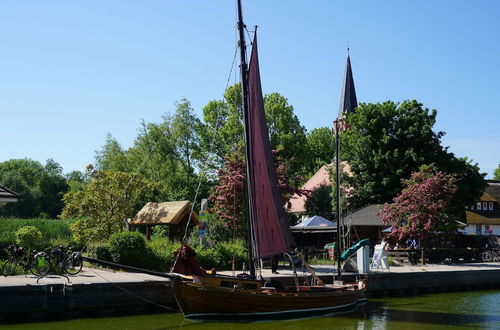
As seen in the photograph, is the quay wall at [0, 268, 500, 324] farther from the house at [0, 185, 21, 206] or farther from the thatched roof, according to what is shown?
the thatched roof

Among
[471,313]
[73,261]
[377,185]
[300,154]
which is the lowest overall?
[471,313]

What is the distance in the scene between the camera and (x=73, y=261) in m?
22.0

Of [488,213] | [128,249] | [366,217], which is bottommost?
[128,249]

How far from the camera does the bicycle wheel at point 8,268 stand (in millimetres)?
21127

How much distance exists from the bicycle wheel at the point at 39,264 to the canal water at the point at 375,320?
303 centimetres

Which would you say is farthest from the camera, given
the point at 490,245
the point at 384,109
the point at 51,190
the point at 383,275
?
the point at 51,190

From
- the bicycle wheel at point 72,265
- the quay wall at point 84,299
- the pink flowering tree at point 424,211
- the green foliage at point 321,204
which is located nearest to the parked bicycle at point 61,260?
the bicycle wheel at point 72,265

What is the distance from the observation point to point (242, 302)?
63.0 ft

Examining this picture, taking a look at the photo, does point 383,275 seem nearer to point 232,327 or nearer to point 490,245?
point 232,327

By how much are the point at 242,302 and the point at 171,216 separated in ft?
39.5

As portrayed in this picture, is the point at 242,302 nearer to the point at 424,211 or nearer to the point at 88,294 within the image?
Result: the point at 88,294

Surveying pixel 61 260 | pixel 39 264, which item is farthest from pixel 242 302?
pixel 39 264

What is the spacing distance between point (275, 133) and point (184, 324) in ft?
148

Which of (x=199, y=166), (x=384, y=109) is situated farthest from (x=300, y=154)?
(x=384, y=109)
